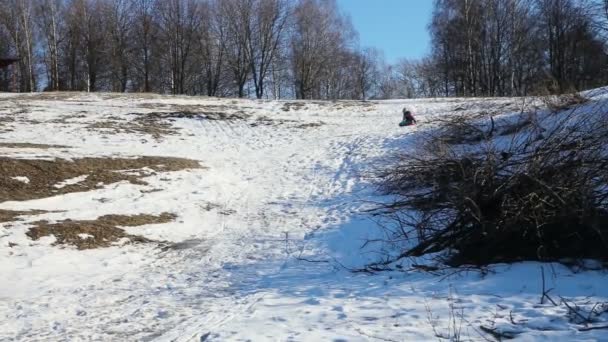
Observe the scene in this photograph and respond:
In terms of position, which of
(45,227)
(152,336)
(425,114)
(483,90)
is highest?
(483,90)

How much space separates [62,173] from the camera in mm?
11289

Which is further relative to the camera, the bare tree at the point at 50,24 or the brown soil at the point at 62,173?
the bare tree at the point at 50,24

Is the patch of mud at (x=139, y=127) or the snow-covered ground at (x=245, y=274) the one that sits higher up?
the patch of mud at (x=139, y=127)

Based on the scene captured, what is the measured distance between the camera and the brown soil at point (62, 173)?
33.4 feet

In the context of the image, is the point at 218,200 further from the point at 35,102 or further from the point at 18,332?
the point at 35,102

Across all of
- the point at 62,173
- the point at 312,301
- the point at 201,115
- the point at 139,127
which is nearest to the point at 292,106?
the point at 201,115

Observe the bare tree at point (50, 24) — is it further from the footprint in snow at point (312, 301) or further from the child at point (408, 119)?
the footprint in snow at point (312, 301)

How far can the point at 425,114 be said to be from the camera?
23.6 meters

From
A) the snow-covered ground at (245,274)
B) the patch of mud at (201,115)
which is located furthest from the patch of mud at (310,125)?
the snow-covered ground at (245,274)

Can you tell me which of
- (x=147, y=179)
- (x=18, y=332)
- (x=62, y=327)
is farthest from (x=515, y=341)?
(x=147, y=179)

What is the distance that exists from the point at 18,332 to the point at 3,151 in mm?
8193

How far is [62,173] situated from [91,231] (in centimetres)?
305

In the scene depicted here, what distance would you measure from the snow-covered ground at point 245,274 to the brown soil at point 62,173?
248mm

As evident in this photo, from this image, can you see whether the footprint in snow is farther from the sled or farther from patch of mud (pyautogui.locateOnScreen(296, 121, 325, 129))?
patch of mud (pyautogui.locateOnScreen(296, 121, 325, 129))
